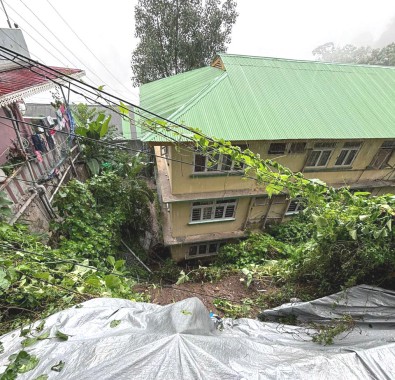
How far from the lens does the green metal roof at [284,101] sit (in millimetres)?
6957

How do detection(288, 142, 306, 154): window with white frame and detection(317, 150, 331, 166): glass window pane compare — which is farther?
detection(317, 150, 331, 166): glass window pane

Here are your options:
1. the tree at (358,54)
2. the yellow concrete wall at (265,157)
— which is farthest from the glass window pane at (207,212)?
the tree at (358,54)

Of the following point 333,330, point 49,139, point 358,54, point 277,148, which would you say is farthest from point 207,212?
point 358,54

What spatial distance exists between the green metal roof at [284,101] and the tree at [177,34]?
9.53 metres

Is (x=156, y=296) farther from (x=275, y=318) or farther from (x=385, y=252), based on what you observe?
(x=385, y=252)

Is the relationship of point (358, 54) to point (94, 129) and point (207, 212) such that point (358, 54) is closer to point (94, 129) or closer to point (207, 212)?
point (207, 212)

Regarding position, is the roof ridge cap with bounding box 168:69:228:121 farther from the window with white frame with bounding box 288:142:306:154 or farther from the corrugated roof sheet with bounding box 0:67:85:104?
the window with white frame with bounding box 288:142:306:154

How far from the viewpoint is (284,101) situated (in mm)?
7906

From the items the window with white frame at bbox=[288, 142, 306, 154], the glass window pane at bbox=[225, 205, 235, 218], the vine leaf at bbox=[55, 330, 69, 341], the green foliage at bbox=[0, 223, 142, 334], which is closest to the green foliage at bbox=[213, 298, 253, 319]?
→ the green foliage at bbox=[0, 223, 142, 334]

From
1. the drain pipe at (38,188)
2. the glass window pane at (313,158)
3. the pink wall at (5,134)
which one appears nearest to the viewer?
the drain pipe at (38,188)

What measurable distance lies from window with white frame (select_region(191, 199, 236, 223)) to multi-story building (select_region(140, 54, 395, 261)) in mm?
42

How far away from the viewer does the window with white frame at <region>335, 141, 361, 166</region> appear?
852 centimetres

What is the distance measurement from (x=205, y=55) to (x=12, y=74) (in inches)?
561

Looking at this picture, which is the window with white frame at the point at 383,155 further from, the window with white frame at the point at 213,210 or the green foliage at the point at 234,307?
the green foliage at the point at 234,307
